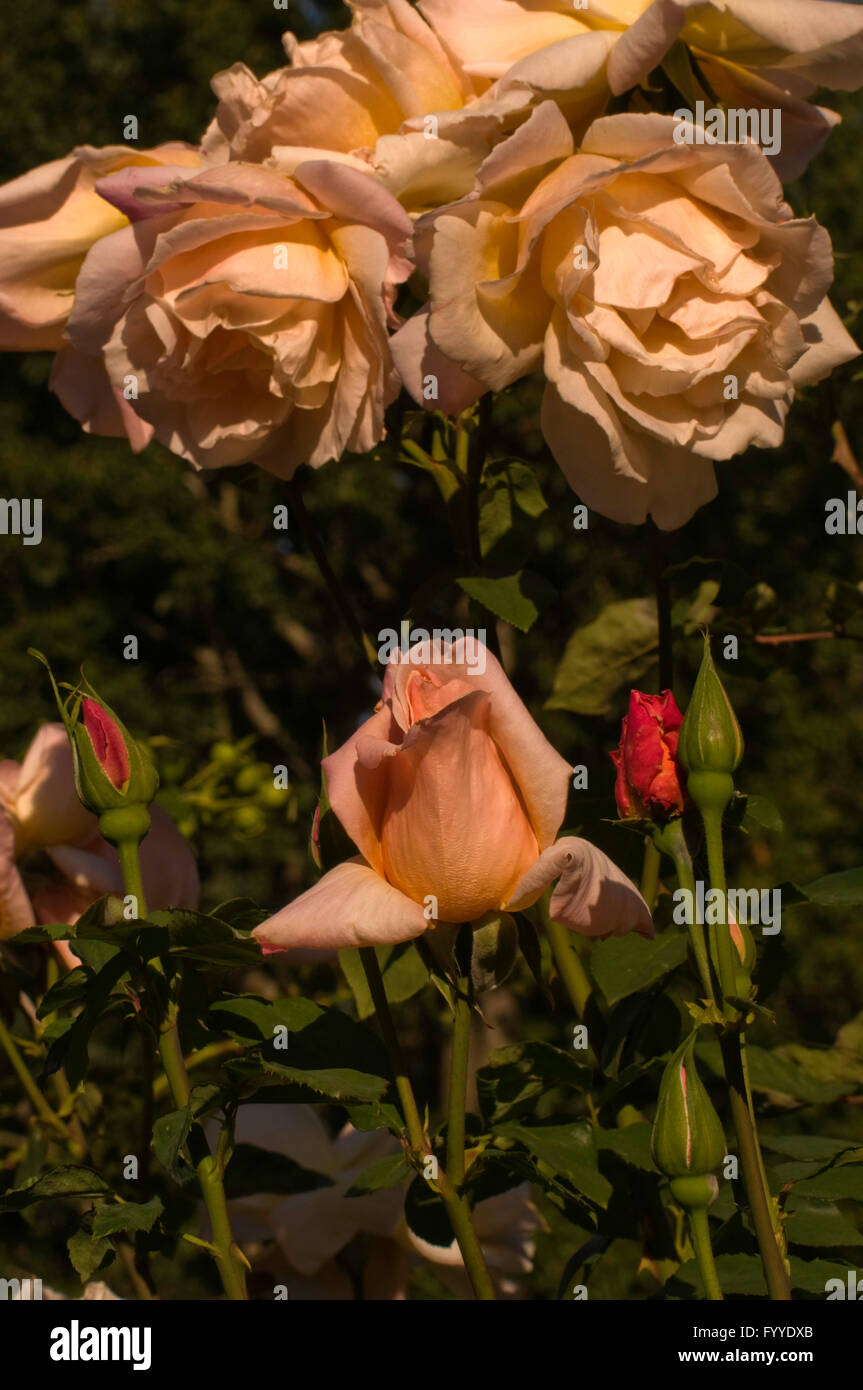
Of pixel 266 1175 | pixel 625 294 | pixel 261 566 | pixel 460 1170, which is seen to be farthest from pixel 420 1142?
pixel 261 566

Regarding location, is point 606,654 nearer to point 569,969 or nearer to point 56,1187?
point 569,969

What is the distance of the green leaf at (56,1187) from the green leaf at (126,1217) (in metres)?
0.01

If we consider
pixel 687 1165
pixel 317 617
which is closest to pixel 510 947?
pixel 687 1165

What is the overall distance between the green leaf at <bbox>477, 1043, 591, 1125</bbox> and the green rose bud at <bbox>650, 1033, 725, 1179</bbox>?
16 centimetres

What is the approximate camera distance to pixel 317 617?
532cm

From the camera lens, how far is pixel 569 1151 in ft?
2.00

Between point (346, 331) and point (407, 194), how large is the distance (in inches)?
2.5

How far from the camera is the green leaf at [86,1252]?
560 mm

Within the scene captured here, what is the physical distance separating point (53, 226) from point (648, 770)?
38 cm

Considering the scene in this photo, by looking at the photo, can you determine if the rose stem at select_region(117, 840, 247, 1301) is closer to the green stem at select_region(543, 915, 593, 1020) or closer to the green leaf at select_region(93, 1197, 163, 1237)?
the green leaf at select_region(93, 1197, 163, 1237)

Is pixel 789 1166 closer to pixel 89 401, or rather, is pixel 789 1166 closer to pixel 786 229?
pixel 786 229

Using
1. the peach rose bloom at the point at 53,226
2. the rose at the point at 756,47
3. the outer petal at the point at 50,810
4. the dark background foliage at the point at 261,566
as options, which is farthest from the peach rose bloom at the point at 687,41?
the dark background foliage at the point at 261,566

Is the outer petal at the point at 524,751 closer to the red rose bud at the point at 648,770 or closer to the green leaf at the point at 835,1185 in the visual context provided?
the red rose bud at the point at 648,770

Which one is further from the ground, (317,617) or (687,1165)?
(317,617)
